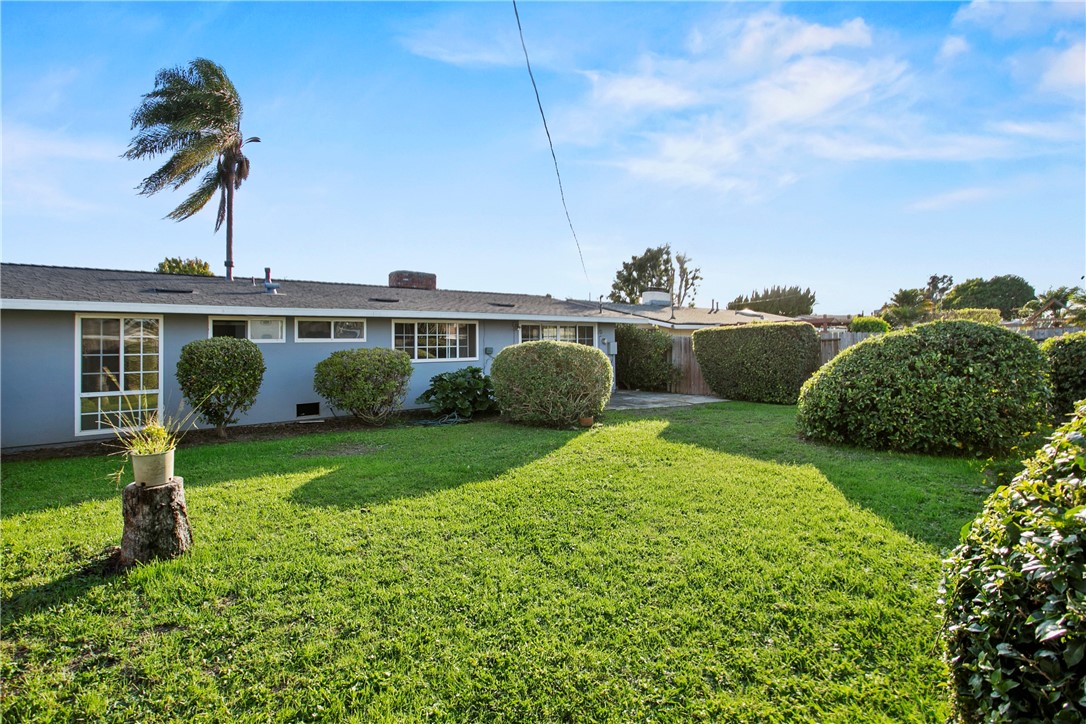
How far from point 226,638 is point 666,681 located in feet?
8.03

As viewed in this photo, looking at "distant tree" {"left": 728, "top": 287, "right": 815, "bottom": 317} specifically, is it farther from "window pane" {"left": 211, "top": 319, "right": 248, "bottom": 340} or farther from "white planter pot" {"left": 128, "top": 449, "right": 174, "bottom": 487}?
"white planter pot" {"left": 128, "top": 449, "right": 174, "bottom": 487}

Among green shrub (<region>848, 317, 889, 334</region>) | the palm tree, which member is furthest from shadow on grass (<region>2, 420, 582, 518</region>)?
green shrub (<region>848, 317, 889, 334</region>)

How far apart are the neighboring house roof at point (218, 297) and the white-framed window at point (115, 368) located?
1.75 ft

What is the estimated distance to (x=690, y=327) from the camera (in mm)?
18125

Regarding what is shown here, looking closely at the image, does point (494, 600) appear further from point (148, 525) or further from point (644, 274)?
point (644, 274)

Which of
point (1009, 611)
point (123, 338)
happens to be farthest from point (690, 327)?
point (1009, 611)

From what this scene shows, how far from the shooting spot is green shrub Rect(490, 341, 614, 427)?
375 inches

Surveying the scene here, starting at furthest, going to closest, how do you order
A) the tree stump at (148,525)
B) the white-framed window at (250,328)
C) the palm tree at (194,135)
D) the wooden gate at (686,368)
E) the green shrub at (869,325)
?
the green shrub at (869,325)
the wooden gate at (686,368)
the palm tree at (194,135)
the white-framed window at (250,328)
the tree stump at (148,525)

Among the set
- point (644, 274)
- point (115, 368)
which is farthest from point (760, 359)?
point (644, 274)

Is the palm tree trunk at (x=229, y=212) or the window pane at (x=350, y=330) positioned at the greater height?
the palm tree trunk at (x=229, y=212)

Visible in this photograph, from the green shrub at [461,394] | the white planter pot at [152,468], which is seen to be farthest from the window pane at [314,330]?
the white planter pot at [152,468]

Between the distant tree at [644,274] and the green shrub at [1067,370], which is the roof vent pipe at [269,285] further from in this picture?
the distant tree at [644,274]

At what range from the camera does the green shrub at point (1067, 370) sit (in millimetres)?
7707

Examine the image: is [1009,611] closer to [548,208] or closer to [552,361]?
[552,361]
